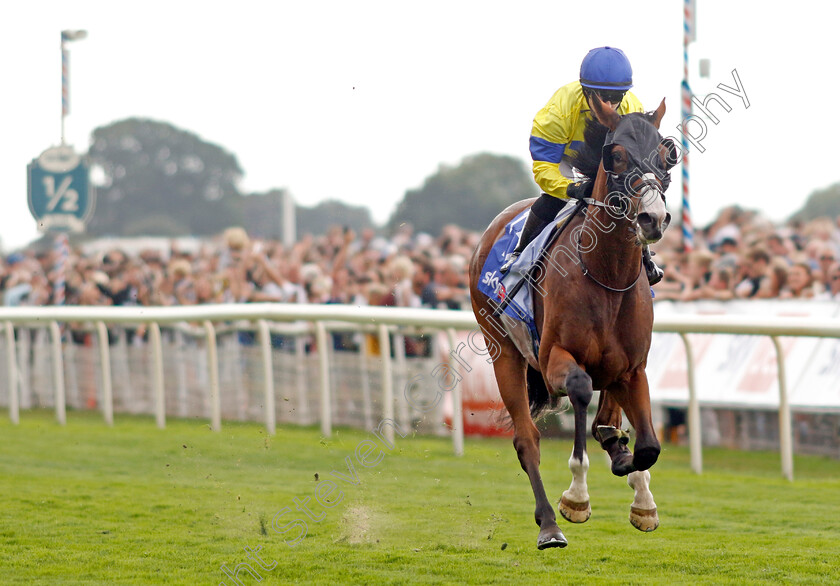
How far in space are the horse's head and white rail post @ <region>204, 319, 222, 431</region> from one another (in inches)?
183

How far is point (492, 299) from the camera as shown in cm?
590

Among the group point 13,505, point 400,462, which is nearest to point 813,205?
point 400,462

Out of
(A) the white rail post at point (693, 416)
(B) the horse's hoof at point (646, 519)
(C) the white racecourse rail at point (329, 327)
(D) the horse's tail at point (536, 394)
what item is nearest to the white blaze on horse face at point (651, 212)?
(B) the horse's hoof at point (646, 519)

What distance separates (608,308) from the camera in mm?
4949

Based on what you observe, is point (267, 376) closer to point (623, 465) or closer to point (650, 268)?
point (650, 268)

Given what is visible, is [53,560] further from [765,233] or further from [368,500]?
[765,233]

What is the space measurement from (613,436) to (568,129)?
1.38 m

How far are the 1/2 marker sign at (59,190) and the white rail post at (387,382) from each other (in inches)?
157

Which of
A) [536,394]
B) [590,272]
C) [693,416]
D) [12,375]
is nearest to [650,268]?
[590,272]

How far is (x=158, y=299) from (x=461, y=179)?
919 inches

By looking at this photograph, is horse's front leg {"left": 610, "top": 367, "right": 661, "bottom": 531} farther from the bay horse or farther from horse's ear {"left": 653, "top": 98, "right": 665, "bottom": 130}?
horse's ear {"left": 653, "top": 98, "right": 665, "bottom": 130}

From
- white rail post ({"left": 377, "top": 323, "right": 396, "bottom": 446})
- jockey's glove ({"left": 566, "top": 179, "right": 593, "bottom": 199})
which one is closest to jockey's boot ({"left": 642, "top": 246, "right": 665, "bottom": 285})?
jockey's glove ({"left": 566, "top": 179, "right": 593, "bottom": 199})

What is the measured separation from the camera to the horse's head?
450 centimetres

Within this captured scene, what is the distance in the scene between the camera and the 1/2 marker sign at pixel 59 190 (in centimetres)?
1131
